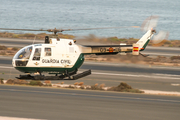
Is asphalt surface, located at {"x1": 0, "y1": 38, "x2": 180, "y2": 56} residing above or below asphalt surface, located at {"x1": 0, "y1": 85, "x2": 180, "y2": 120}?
above

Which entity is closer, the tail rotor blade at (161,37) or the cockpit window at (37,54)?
the cockpit window at (37,54)

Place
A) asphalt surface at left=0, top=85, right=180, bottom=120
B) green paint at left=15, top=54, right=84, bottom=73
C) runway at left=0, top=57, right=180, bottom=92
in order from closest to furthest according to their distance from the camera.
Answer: green paint at left=15, top=54, right=84, bottom=73, asphalt surface at left=0, top=85, right=180, bottom=120, runway at left=0, top=57, right=180, bottom=92

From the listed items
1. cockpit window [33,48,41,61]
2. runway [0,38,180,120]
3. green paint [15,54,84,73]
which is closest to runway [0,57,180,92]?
runway [0,38,180,120]

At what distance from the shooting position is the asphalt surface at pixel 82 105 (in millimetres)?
27733

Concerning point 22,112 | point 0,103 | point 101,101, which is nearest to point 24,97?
point 0,103

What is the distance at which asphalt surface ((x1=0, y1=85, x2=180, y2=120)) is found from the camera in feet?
91.0

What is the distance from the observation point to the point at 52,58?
21797 mm

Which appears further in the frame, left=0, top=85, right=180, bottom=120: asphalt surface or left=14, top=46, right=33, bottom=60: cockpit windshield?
left=0, top=85, right=180, bottom=120: asphalt surface

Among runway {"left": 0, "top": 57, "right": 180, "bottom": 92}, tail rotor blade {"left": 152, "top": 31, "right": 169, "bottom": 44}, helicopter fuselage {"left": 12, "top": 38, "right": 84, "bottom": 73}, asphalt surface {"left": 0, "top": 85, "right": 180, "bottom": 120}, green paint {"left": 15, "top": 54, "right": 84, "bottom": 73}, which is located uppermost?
tail rotor blade {"left": 152, "top": 31, "right": 169, "bottom": 44}

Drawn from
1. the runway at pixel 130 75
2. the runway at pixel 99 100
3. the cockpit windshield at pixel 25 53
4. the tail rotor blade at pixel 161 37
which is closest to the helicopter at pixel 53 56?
the cockpit windshield at pixel 25 53

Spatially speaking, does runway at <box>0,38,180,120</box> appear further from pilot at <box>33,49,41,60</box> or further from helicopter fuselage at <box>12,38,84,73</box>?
pilot at <box>33,49,41,60</box>

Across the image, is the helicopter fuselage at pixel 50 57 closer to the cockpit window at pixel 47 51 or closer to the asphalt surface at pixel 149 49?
the cockpit window at pixel 47 51

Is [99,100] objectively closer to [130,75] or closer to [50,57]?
[130,75]

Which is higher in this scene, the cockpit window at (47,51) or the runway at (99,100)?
the cockpit window at (47,51)
